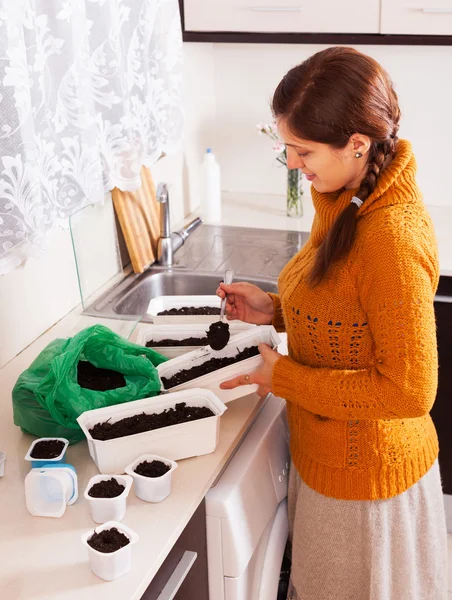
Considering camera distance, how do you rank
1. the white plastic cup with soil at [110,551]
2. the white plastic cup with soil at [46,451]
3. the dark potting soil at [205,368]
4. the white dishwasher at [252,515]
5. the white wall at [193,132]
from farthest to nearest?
the white wall at [193,132] → the dark potting soil at [205,368] → the white dishwasher at [252,515] → the white plastic cup with soil at [46,451] → the white plastic cup with soil at [110,551]

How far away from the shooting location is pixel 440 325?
7.35ft

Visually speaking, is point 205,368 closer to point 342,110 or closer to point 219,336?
point 219,336

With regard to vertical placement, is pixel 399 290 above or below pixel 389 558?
above

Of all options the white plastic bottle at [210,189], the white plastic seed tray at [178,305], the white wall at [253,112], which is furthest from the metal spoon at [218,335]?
the white plastic bottle at [210,189]

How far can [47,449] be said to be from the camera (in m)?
1.38

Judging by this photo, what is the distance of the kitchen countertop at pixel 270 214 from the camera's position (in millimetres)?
2643

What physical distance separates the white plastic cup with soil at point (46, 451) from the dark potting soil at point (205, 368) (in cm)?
26

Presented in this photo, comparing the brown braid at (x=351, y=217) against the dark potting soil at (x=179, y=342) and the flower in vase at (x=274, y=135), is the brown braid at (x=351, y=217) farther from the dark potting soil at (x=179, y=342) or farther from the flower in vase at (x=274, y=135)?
the flower in vase at (x=274, y=135)

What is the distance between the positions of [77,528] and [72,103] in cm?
91

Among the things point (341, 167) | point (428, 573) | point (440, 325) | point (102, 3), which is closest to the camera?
point (341, 167)

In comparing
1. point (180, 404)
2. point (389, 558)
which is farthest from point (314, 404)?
point (389, 558)

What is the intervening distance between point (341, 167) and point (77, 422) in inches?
26.8

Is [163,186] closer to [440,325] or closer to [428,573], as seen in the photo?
[440,325]

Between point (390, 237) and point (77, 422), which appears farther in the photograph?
point (77, 422)
